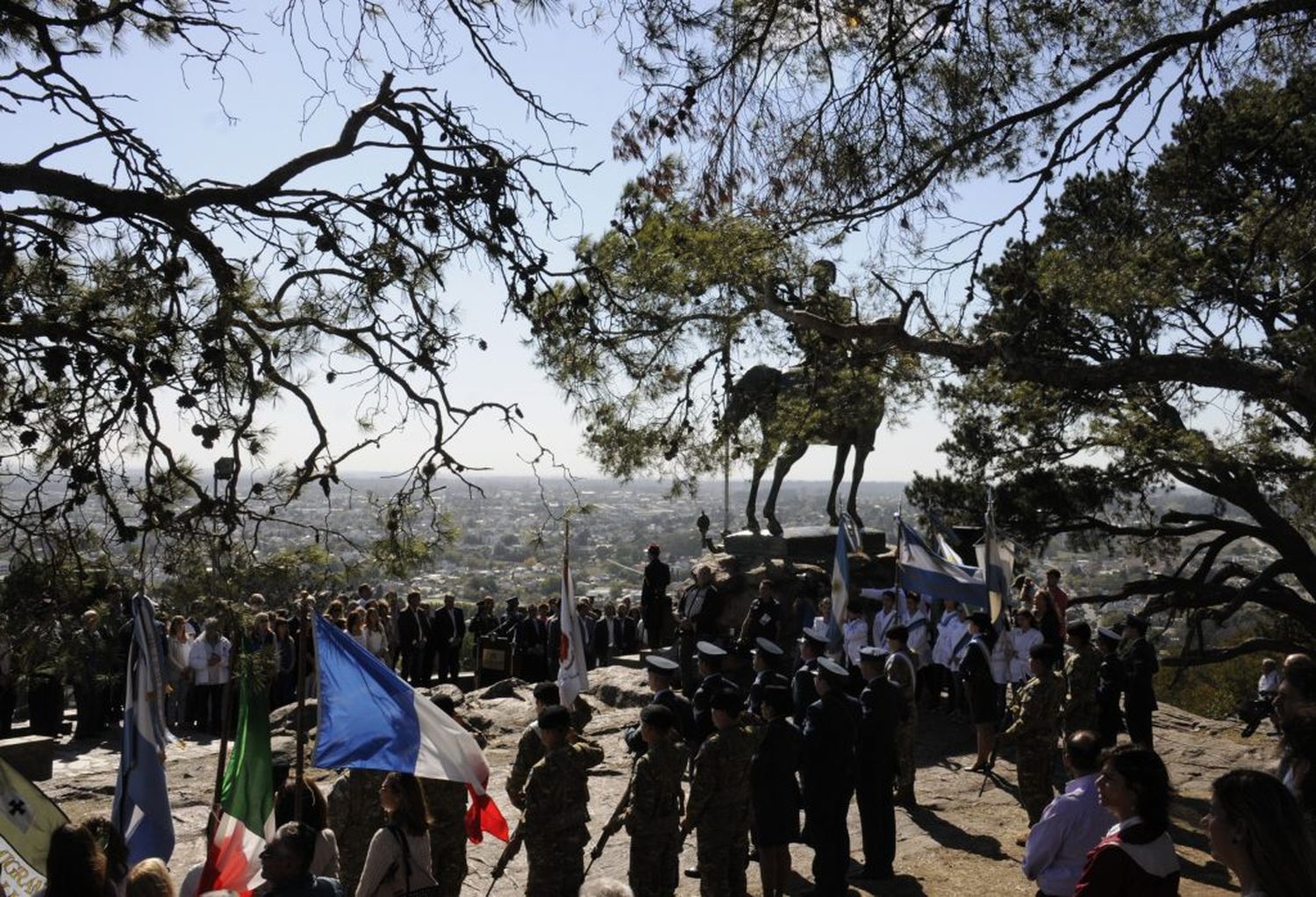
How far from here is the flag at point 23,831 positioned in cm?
462

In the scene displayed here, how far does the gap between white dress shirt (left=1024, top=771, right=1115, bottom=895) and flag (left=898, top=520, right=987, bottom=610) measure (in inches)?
261

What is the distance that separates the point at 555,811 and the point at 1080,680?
517 cm

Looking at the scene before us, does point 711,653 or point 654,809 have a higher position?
point 711,653

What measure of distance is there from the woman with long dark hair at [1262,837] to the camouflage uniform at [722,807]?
448 cm

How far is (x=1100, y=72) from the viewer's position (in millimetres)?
8469

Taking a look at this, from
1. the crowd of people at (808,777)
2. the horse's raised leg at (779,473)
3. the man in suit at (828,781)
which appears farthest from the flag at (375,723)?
the horse's raised leg at (779,473)

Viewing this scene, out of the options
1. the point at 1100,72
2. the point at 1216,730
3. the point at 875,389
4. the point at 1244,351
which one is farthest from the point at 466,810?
the point at 1216,730

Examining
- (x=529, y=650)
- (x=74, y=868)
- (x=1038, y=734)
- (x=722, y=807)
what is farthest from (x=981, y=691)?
(x=74, y=868)

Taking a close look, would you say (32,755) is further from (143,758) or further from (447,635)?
(143,758)

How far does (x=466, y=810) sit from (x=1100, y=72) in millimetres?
6623

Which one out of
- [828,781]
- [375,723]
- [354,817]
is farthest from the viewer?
[828,781]

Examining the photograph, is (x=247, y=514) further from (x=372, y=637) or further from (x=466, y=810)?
(x=372, y=637)

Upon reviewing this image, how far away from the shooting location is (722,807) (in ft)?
25.0

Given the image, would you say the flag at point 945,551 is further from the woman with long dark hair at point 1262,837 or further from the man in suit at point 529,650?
the woman with long dark hair at point 1262,837
